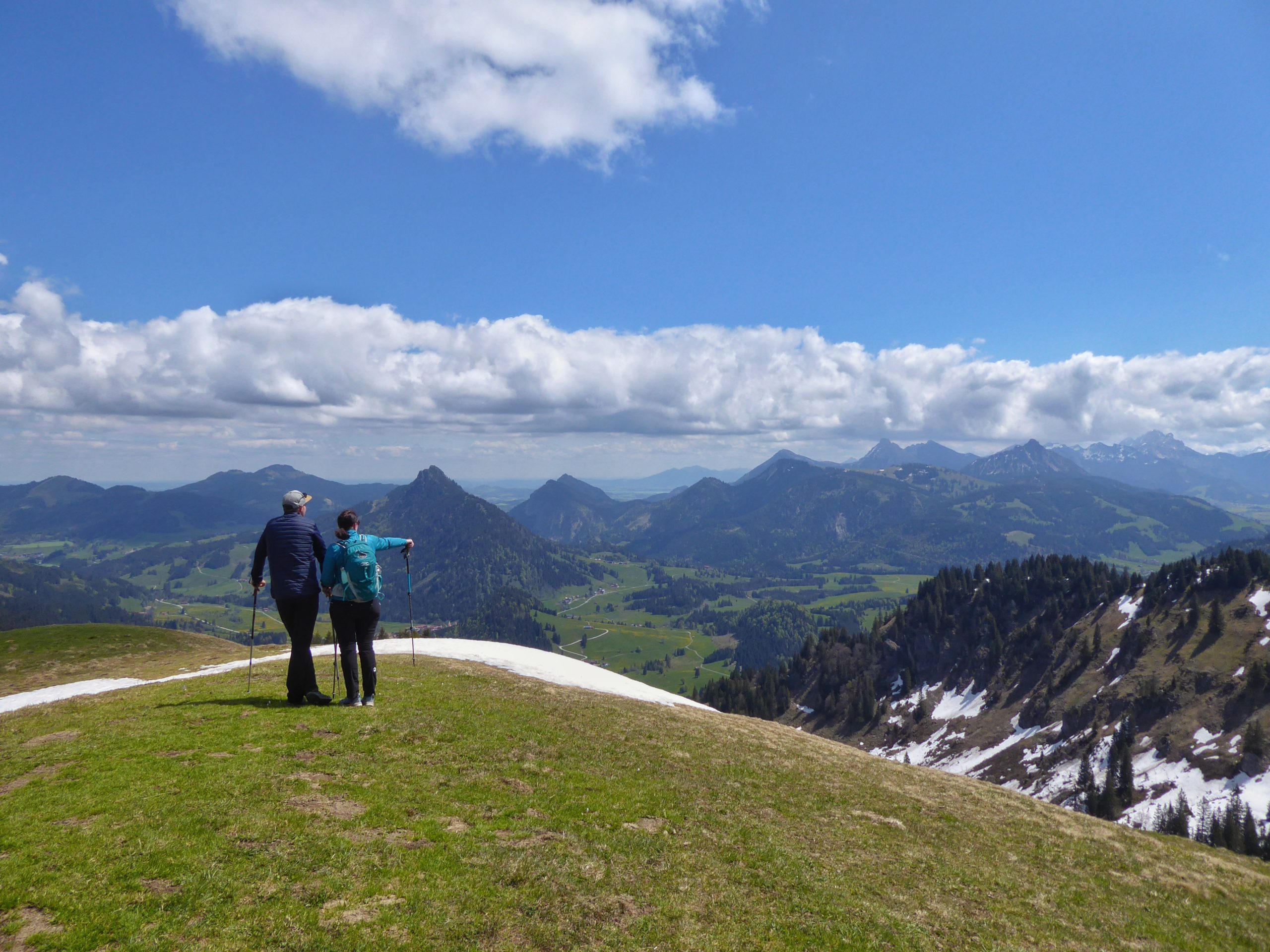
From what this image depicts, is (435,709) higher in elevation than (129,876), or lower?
lower

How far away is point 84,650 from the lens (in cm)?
8912

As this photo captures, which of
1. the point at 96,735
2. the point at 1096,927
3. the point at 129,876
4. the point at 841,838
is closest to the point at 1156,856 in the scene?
the point at 1096,927

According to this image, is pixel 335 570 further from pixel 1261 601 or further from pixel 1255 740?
pixel 1261 601

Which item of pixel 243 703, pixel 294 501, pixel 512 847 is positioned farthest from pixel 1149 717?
pixel 294 501

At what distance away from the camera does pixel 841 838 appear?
1684cm

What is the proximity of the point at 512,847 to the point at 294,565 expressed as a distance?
11.7 meters

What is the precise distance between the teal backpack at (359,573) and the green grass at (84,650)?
59134mm

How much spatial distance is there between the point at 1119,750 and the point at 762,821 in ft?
576

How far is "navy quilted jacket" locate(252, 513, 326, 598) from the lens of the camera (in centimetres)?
1844

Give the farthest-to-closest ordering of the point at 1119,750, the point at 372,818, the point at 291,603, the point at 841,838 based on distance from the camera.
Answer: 1. the point at 1119,750
2. the point at 291,603
3. the point at 841,838
4. the point at 372,818

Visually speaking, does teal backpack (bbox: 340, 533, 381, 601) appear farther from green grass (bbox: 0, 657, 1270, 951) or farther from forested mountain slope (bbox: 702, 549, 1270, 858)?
forested mountain slope (bbox: 702, 549, 1270, 858)

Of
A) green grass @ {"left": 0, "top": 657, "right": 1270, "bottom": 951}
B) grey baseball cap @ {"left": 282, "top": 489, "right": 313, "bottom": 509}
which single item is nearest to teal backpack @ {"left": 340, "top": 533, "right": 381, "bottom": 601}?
grey baseball cap @ {"left": 282, "top": 489, "right": 313, "bottom": 509}

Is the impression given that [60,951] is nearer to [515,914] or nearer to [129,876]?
[129,876]

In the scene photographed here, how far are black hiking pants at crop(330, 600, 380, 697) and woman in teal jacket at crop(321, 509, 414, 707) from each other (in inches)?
0.7
